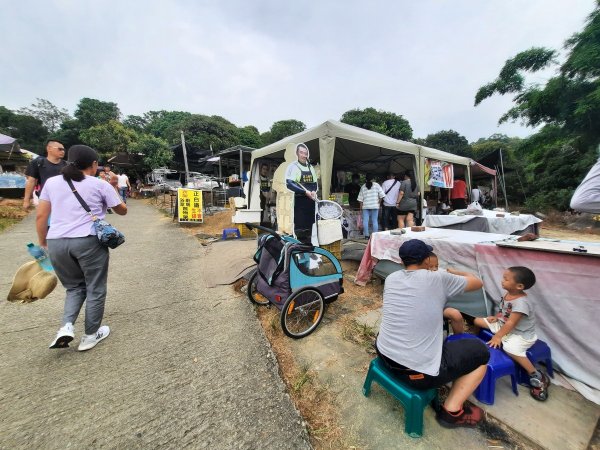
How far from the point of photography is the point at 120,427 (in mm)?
1545

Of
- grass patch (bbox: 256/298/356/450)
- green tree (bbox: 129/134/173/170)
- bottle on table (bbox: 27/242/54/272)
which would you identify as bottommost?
grass patch (bbox: 256/298/356/450)

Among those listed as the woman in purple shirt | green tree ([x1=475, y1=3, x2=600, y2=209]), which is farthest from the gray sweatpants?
green tree ([x1=475, y1=3, x2=600, y2=209])

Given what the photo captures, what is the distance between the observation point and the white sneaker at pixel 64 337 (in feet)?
6.87

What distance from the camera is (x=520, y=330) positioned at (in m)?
1.91

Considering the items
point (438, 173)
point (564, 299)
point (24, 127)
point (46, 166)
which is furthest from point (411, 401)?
point (24, 127)

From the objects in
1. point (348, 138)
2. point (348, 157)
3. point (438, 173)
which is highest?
point (348, 157)

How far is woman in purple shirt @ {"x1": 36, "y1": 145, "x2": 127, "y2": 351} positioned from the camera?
6.66ft

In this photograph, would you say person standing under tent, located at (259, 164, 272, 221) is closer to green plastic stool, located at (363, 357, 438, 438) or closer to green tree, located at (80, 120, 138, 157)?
green plastic stool, located at (363, 357, 438, 438)

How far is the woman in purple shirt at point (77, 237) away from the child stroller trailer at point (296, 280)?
4.61 ft

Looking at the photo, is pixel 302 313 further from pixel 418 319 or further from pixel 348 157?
pixel 348 157

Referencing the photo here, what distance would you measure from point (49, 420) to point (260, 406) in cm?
134

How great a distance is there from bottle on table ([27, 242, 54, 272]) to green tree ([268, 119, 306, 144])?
31.8 metres

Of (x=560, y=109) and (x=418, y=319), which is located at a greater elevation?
(x=560, y=109)

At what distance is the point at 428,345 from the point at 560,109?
15589 millimetres
